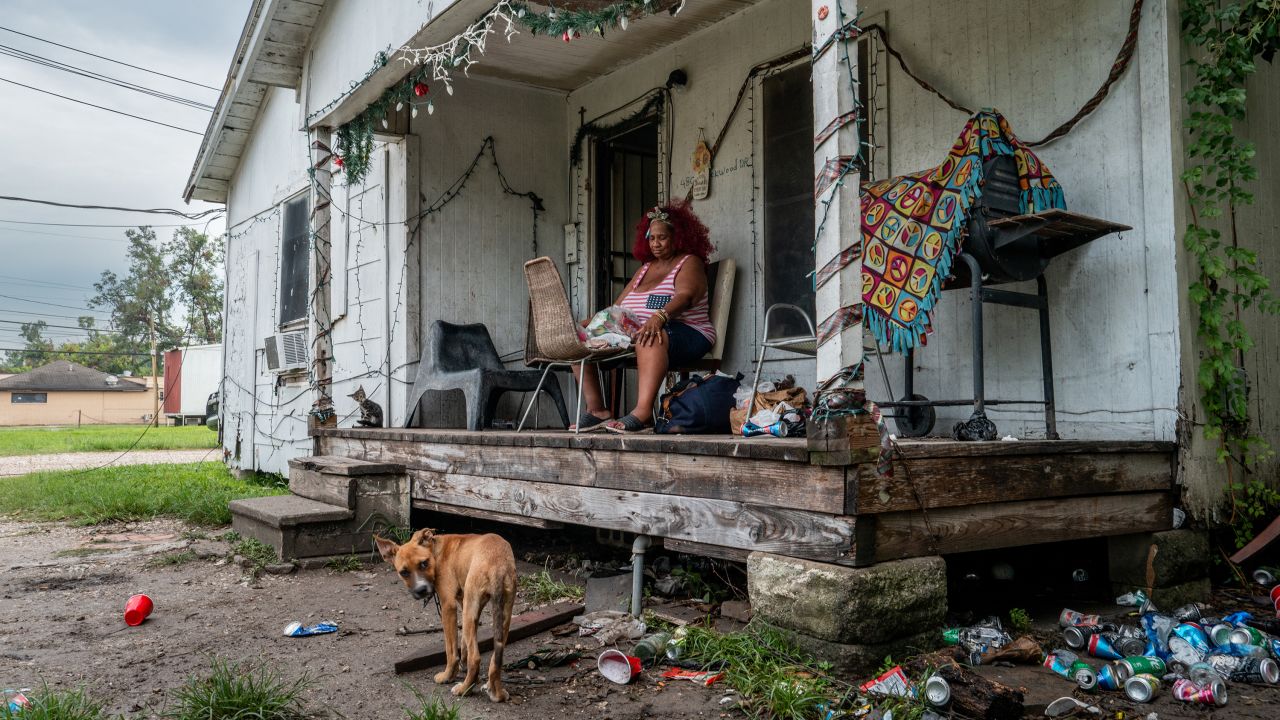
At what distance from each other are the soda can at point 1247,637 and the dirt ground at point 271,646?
0.20 meters

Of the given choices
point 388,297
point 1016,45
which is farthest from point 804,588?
point 388,297

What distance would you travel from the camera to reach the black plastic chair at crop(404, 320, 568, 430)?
543 centimetres

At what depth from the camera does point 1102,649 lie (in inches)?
114

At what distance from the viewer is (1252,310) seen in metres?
3.95

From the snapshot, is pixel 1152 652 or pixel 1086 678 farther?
pixel 1152 652

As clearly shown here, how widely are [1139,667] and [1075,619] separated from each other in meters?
0.50

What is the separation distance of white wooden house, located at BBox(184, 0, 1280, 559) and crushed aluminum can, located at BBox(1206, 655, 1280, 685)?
0.65 m

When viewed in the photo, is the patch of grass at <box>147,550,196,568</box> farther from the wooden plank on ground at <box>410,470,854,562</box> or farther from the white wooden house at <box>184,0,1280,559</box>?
the wooden plank on ground at <box>410,470,854,562</box>

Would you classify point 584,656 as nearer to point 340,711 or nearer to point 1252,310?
point 340,711

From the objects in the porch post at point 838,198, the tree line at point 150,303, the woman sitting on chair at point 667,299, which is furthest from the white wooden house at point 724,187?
the tree line at point 150,303

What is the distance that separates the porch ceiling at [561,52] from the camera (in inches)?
215

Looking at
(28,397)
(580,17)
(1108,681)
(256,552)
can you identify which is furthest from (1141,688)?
(28,397)

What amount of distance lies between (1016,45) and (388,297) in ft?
14.8

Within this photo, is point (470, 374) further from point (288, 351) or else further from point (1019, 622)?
point (288, 351)
